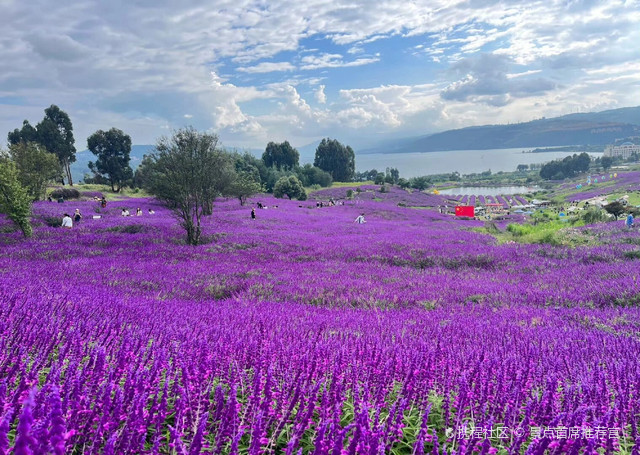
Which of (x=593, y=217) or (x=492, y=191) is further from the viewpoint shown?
(x=492, y=191)

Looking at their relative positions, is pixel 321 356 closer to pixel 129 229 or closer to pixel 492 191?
pixel 129 229

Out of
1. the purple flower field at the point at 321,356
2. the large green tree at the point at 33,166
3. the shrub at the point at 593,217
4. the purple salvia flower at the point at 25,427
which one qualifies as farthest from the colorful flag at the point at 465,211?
the purple salvia flower at the point at 25,427

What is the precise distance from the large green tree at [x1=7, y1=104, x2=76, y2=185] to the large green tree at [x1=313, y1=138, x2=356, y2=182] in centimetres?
7136

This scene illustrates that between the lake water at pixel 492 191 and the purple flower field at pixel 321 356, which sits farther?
the lake water at pixel 492 191

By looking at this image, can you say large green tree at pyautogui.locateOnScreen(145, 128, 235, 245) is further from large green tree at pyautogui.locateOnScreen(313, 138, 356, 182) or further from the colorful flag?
large green tree at pyautogui.locateOnScreen(313, 138, 356, 182)

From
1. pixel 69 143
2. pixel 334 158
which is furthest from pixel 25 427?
pixel 334 158

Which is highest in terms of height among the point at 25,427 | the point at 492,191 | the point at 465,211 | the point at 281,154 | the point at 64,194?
the point at 281,154

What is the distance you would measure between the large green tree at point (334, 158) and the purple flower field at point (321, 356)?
110m

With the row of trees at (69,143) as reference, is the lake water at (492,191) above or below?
below

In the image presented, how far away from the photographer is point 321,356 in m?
3.56

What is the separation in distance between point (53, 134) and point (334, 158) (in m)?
76.5

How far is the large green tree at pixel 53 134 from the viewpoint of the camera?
65.4m

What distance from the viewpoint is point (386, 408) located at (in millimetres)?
3076

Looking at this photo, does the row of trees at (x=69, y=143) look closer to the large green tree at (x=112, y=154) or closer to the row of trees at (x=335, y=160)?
the large green tree at (x=112, y=154)
